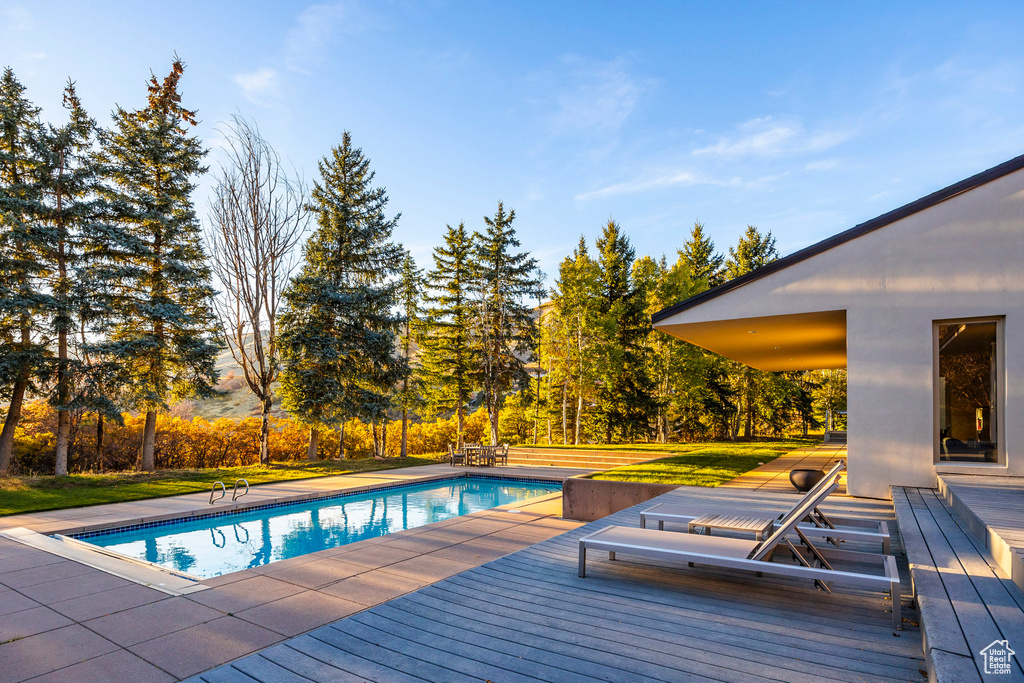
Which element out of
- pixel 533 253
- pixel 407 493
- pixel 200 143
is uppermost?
pixel 200 143

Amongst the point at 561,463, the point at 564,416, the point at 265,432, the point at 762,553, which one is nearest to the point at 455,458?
the point at 561,463

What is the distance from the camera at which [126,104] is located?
14.9 metres

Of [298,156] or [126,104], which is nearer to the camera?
[126,104]

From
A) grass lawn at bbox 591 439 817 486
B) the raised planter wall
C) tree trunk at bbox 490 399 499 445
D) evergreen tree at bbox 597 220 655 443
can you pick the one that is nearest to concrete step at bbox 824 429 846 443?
grass lawn at bbox 591 439 817 486

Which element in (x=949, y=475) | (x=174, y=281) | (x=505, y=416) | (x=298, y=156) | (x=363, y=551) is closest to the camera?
(x=363, y=551)

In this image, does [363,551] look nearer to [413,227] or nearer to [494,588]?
[494,588]

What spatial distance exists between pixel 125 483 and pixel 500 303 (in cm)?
1332

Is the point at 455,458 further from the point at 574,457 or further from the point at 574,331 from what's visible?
the point at 574,331

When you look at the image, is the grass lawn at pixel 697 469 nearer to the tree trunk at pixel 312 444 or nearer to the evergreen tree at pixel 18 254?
the tree trunk at pixel 312 444

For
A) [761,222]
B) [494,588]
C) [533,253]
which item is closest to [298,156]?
[533,253]

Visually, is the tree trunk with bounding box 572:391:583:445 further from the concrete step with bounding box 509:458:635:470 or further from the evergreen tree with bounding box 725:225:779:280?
the evergreen tree with bounding box 725:225:779:280

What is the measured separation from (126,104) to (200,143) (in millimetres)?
2005

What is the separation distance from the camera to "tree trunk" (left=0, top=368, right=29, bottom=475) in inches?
475

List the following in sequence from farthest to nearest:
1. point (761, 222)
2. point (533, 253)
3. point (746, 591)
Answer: point (761, 222) → point (533, 253) → point (746, 591)
